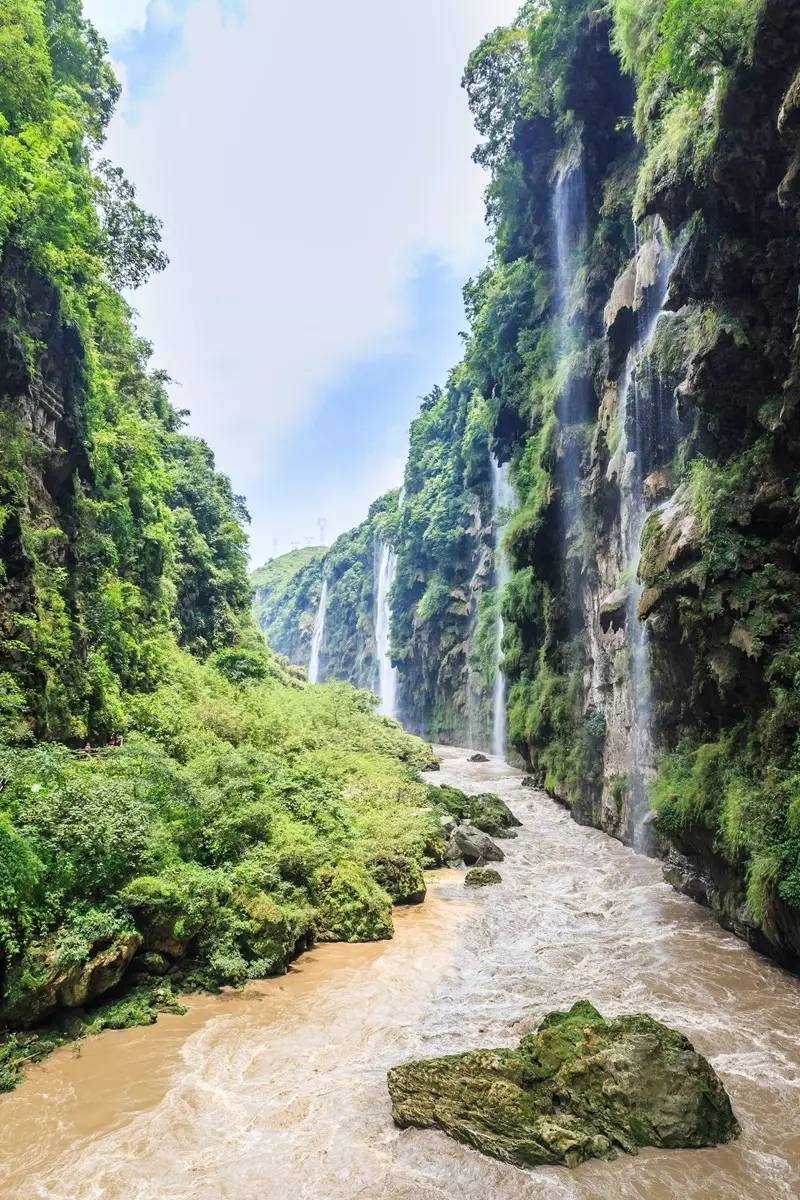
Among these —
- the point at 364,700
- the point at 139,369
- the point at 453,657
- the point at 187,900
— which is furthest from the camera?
the point at 453,657

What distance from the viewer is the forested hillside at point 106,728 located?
25.1ft

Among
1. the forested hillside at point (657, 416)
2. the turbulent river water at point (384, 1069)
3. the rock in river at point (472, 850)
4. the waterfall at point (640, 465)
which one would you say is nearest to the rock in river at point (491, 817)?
the rock in river at point (472, 850)

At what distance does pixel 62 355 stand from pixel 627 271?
1483 cm

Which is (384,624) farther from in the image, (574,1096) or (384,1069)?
(574,1096)

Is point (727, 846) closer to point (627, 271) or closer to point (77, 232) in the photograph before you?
point (627, 271)

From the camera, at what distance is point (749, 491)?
11.3m

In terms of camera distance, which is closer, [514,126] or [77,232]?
[77,232]

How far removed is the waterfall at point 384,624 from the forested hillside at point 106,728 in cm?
3727

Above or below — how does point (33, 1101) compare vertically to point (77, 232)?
below

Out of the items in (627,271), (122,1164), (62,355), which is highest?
(627,271)

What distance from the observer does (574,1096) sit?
5.70 meters

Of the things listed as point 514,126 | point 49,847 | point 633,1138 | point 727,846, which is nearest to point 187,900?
point 49,847

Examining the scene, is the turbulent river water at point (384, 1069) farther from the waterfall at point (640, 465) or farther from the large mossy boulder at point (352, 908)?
the waterfall at point (640, 465)

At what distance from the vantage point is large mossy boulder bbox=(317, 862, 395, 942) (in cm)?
1084
